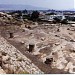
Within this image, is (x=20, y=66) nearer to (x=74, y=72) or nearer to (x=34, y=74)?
(x=34, y=74)

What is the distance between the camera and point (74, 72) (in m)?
12.2

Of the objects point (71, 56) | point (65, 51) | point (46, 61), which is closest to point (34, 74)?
point (46, 61)

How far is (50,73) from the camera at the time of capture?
1195cm

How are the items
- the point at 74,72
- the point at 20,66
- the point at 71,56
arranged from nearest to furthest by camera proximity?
the point at 74,72
the point at 20,66
the point at 71,56

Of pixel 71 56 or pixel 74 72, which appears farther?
pixel 71 56

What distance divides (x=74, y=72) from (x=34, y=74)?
210 cm

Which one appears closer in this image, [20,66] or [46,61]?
[20,66]

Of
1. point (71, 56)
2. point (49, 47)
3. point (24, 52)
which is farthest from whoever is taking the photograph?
point (49, 47)

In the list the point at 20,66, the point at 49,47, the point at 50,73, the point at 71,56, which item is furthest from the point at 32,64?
the point at 49,47

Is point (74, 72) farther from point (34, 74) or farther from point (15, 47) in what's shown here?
point (15, 47)

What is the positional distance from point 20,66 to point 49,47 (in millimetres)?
5723

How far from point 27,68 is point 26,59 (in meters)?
1.92

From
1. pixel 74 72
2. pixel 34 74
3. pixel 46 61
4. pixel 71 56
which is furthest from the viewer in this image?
pixel 71 56

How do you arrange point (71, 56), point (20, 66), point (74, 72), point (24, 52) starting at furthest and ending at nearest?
point (24, 52), point (71, 56), point (20, 66), point (74, 72)
